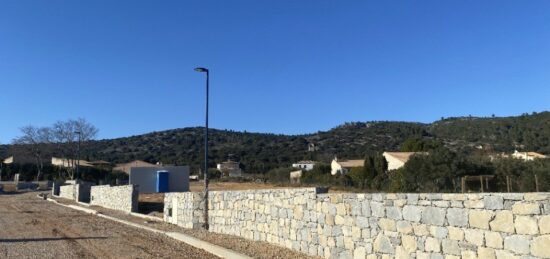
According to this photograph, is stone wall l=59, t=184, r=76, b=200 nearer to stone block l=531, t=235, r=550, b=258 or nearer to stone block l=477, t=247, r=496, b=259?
stone block l=477, t=247, r=496, b=259

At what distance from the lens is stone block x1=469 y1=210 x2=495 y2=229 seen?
25.6 ft

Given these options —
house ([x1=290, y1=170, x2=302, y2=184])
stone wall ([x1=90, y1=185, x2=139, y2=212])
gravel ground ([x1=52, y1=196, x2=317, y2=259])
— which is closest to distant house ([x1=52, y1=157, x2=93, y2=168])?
house ([x1=290, y1=170, x2=302, y2=184])

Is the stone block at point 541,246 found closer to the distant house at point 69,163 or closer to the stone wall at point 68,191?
the stone wall at point 68,191

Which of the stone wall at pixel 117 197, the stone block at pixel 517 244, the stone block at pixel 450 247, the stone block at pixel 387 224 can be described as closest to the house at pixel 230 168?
the stone wall at pixel 117 197

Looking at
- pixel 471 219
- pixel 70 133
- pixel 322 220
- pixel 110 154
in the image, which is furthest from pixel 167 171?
pixel 110 154

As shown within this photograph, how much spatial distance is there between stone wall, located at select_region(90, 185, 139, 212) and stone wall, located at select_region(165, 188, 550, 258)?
14.9m

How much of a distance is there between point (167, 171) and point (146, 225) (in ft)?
67.2

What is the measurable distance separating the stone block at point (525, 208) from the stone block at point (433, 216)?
5.14 ft

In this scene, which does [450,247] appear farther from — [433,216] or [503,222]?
[503,222]

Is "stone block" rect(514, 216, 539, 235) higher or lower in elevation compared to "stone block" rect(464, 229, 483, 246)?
higher

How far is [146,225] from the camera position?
22109 millimetres

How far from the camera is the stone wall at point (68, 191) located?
48719mm

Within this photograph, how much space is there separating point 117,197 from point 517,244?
97.8 ft

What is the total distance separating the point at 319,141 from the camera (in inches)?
4796
